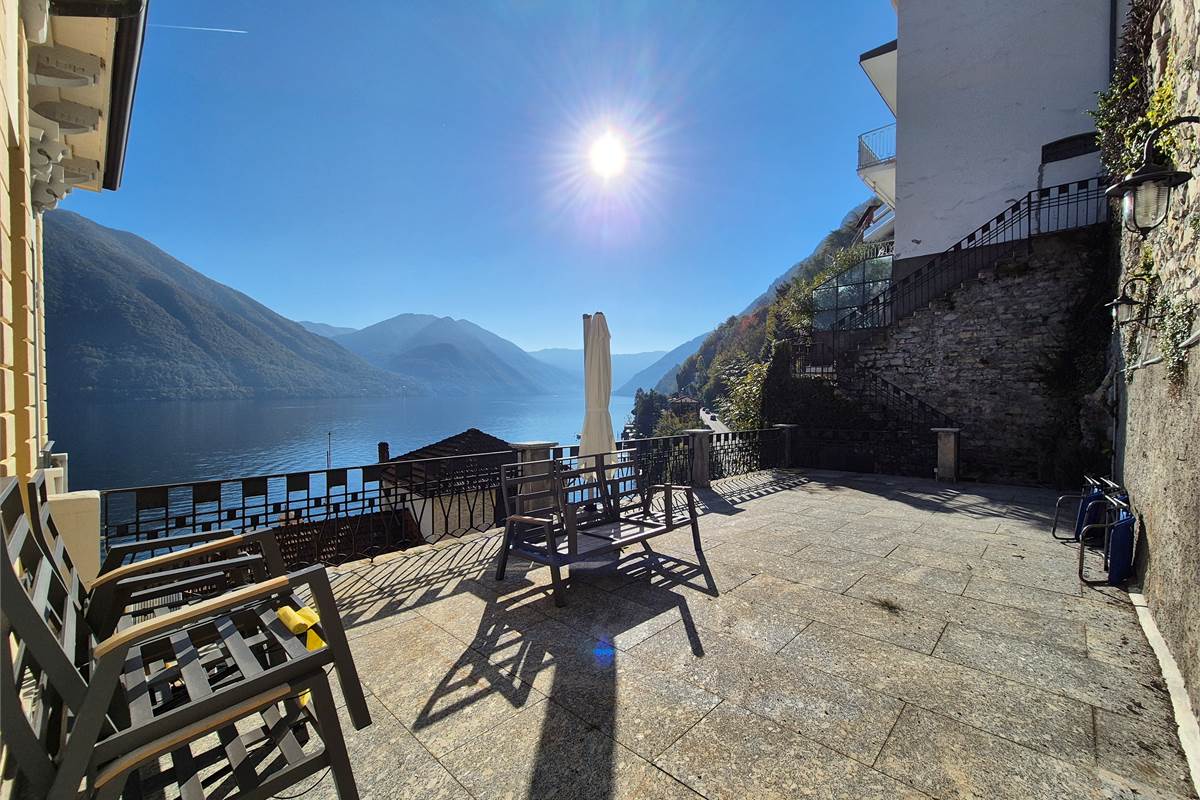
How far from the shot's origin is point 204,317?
106 m

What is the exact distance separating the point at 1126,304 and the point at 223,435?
9792 centimetres

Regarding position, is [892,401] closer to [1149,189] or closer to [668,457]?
[668,457]

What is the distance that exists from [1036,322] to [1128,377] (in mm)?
6018

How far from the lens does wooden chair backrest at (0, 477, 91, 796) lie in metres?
1.11

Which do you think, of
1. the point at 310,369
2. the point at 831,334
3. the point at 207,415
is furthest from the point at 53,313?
the point at 831,334

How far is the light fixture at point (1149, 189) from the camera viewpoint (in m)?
3.18

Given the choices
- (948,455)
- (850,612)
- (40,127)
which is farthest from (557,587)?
(948,455)

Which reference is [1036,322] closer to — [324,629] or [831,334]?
[831,334]

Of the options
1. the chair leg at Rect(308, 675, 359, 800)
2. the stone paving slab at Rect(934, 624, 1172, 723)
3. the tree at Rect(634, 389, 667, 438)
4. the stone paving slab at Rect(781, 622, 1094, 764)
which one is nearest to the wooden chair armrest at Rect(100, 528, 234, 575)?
→ the chair leg at Rect(308, 675, 359, 800)

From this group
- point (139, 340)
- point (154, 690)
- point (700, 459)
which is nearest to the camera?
point (154, 690)

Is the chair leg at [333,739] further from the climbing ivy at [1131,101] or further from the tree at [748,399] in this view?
the tree at [748,399]

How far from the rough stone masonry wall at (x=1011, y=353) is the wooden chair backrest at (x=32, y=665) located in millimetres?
12174

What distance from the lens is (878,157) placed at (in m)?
17.1

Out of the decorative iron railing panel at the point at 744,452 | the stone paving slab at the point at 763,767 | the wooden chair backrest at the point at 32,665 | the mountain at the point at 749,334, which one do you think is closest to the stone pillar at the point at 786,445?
→ the decorative iron railing panel at the point at 744,452
